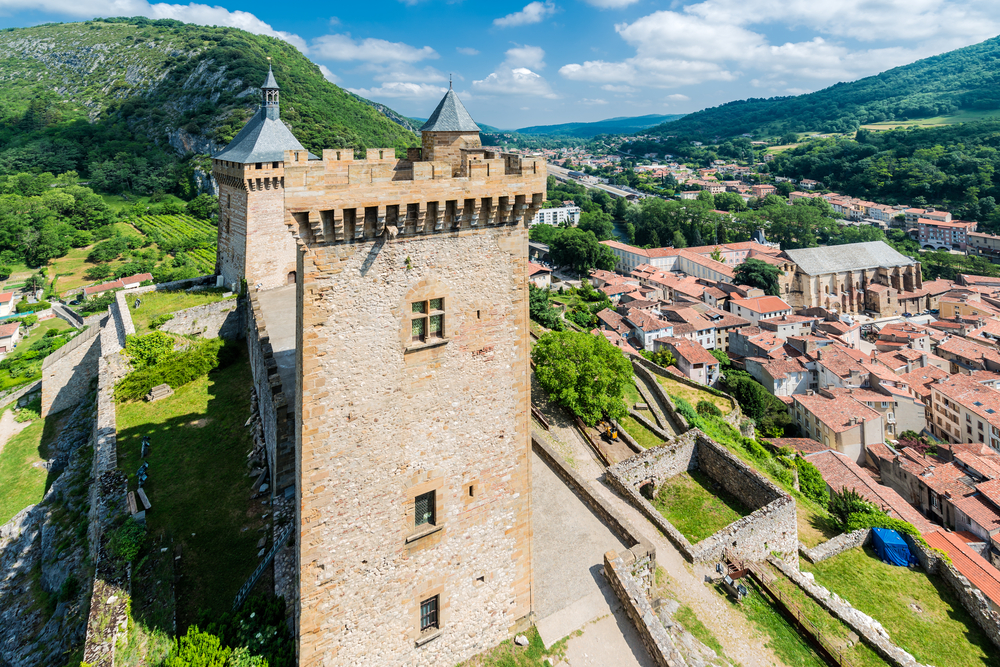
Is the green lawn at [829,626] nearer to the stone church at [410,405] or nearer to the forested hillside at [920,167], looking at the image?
the stone church at [410,405]

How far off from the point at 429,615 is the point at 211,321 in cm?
2526

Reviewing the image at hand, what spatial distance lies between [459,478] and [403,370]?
10.2ft

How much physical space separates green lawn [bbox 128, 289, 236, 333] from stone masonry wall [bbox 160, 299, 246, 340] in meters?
0.87

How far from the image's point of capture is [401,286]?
10430 mm

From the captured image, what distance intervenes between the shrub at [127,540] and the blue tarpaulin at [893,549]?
32.2 m

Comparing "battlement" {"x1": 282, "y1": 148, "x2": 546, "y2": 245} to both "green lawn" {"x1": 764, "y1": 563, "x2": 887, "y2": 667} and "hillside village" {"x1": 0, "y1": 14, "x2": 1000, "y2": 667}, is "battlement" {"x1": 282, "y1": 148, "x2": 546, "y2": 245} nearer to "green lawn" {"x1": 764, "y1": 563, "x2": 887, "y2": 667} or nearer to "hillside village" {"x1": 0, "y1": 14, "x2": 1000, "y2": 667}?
"hillside village" {"x1": 0, "y1": 14, "x2": 1000, "y2": 667}

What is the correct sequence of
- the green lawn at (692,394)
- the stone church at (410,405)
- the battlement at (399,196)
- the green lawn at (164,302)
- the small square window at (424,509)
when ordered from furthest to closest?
1. the green lawn at (692,394)
2. the green lawn at (164,302)
3. the small square window at (424,509)
4. the stone church at (410,405)
5. the battlement at (399,196)

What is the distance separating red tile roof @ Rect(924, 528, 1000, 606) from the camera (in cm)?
2678

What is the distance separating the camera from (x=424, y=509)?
38.1ft

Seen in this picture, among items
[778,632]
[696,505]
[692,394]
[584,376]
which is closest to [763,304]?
[692,394]

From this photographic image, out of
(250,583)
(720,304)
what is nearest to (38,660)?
(250,583)

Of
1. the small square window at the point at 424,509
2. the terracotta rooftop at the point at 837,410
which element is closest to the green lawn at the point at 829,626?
the small square window at the point at 424,509

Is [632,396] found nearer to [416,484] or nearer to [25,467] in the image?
[416,484]

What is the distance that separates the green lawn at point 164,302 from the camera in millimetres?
30750
